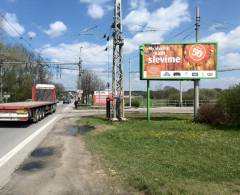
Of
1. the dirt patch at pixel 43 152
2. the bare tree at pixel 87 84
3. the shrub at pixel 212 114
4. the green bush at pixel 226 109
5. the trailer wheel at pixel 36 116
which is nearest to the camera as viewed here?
the dirt patch at pixel 43 152

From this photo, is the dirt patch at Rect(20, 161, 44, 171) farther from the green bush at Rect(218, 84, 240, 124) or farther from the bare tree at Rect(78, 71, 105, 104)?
the bare tree at Rect(78, 71, 105, 104)

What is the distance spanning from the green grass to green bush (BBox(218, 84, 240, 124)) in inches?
181

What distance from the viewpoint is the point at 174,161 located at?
10.6 metres

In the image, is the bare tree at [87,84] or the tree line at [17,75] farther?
the bare tree at [87,84]

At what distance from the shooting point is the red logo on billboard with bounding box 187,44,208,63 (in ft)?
85.3

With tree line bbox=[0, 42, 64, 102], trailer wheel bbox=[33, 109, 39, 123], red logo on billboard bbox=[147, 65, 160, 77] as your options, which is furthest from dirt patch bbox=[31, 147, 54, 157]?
tree line bbox=[0, 42, 64, 102]

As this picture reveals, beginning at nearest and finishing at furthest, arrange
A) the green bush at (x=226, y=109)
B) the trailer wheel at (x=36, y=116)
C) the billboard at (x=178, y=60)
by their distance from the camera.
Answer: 1. the green bush at (x=226, y=109)
2. the billboard at (x=178, y=60)
3. the trailer wheel at (x=36, y=116)

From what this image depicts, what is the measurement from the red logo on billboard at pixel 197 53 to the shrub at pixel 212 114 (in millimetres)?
3111

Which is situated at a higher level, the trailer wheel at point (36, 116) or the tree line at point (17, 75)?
the tree line at point (17, 75)

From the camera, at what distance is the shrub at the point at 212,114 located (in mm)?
22891

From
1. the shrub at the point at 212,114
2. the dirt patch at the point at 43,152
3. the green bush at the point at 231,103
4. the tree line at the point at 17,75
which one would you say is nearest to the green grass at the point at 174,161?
the dirt patch at the point at 43,152

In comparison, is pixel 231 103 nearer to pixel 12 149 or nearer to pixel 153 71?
pixel 153 71

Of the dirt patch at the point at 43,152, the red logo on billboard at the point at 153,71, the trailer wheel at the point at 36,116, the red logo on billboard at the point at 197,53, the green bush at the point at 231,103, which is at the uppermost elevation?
the red logo on billboard at the point at 197,53

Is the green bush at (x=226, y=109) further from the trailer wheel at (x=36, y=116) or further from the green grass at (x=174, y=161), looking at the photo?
the trailer wheel at (x=36, y=116)
